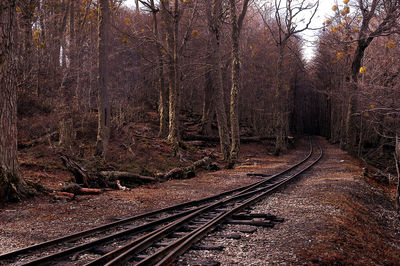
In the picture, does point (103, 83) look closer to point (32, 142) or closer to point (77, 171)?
point (32, 142)

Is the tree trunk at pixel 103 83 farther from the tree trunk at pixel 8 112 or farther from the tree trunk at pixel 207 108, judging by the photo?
the tree trunk at pixel 207 108

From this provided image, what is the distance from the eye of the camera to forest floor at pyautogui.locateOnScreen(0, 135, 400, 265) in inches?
229

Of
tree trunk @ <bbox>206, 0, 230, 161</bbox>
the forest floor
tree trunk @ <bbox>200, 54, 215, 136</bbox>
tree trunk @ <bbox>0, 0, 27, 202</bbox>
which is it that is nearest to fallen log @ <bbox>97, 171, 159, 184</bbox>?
the forest floor

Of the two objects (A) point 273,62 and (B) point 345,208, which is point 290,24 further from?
(B) point 345,208

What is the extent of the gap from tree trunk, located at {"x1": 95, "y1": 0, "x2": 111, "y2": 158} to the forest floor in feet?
7.06

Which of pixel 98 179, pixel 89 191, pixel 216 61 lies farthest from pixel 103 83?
pixel 216 61

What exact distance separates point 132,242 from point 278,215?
154 inches

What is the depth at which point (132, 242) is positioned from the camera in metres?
5.77

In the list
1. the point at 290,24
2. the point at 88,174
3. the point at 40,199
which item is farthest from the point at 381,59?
the point at 40,199

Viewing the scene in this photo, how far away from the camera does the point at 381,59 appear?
19.9 meters

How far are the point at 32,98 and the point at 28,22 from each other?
410 cm

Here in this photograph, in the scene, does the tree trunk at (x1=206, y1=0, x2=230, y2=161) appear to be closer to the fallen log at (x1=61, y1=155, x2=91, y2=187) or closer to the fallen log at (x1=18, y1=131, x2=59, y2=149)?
the fallen log at (x1=18, y1=131, x2=59, y2=149)

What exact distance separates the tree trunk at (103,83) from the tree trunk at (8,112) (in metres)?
5.19

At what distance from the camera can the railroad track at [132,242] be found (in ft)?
16.9
